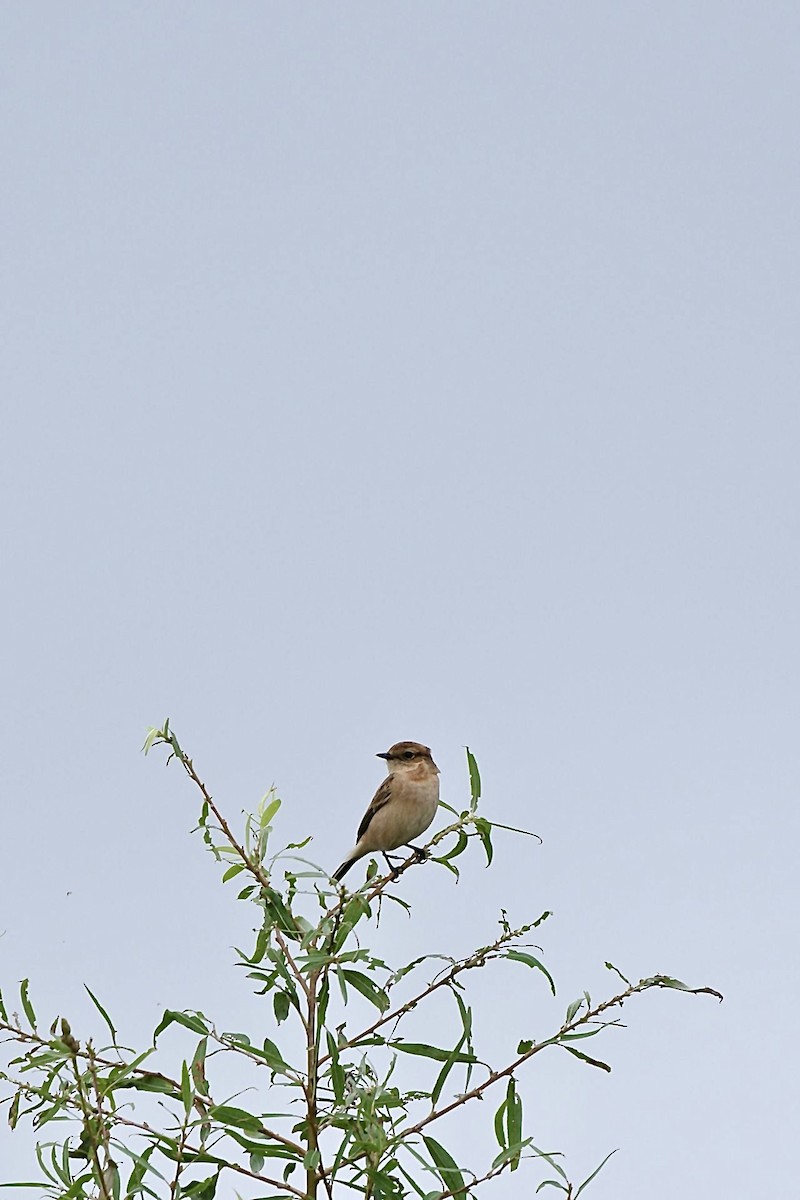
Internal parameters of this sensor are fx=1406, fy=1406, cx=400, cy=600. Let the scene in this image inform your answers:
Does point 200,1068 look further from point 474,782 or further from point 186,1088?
point 474,782

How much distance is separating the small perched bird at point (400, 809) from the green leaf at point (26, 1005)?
7.04ft

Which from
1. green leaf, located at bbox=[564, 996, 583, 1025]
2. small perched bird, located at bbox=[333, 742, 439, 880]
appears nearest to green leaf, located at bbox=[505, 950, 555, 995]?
green leaf, located at bbox=[564, 996, 583, 1025]

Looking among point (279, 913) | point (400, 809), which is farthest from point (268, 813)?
point (400, 809)

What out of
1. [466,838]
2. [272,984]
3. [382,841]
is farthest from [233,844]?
[382,841]

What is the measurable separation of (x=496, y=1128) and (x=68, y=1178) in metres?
0.85

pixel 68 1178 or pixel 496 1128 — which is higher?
pixel 496 1128

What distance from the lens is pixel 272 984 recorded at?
282cm

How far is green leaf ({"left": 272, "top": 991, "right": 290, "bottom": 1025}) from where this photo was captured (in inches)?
113

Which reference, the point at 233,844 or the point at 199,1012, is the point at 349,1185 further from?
the point at 233,844

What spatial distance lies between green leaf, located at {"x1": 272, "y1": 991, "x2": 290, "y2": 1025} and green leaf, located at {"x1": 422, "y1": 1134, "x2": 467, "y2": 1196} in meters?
0.37

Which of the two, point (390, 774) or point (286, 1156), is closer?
point (286, 1156)

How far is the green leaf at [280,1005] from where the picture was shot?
2.87m

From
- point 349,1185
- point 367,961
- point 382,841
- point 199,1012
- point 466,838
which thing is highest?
point 382,841

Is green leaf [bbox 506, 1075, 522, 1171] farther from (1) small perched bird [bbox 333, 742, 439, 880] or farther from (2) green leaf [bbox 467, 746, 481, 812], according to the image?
(1) small perched bird [bbox 333, 742, 439, 880]
